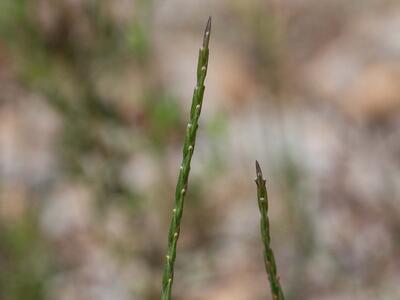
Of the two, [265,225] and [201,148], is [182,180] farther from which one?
[201,148]

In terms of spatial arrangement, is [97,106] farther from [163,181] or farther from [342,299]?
[342,299]

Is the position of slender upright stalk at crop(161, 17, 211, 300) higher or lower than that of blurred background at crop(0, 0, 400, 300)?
lower

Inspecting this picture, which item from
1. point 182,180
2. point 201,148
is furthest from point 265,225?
point 201,148

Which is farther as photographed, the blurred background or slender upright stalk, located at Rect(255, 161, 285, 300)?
the blurred background

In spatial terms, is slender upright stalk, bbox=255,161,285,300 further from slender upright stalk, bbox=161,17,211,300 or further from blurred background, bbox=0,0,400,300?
blurred background, bbox=0,0,400,300

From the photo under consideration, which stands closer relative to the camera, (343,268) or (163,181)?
(163,181)

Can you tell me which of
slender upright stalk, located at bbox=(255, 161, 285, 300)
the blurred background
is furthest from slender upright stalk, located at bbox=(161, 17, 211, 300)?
the blurred background

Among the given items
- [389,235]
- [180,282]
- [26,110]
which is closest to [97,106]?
[180,282]

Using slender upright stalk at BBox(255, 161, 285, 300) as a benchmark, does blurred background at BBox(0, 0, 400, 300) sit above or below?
above
